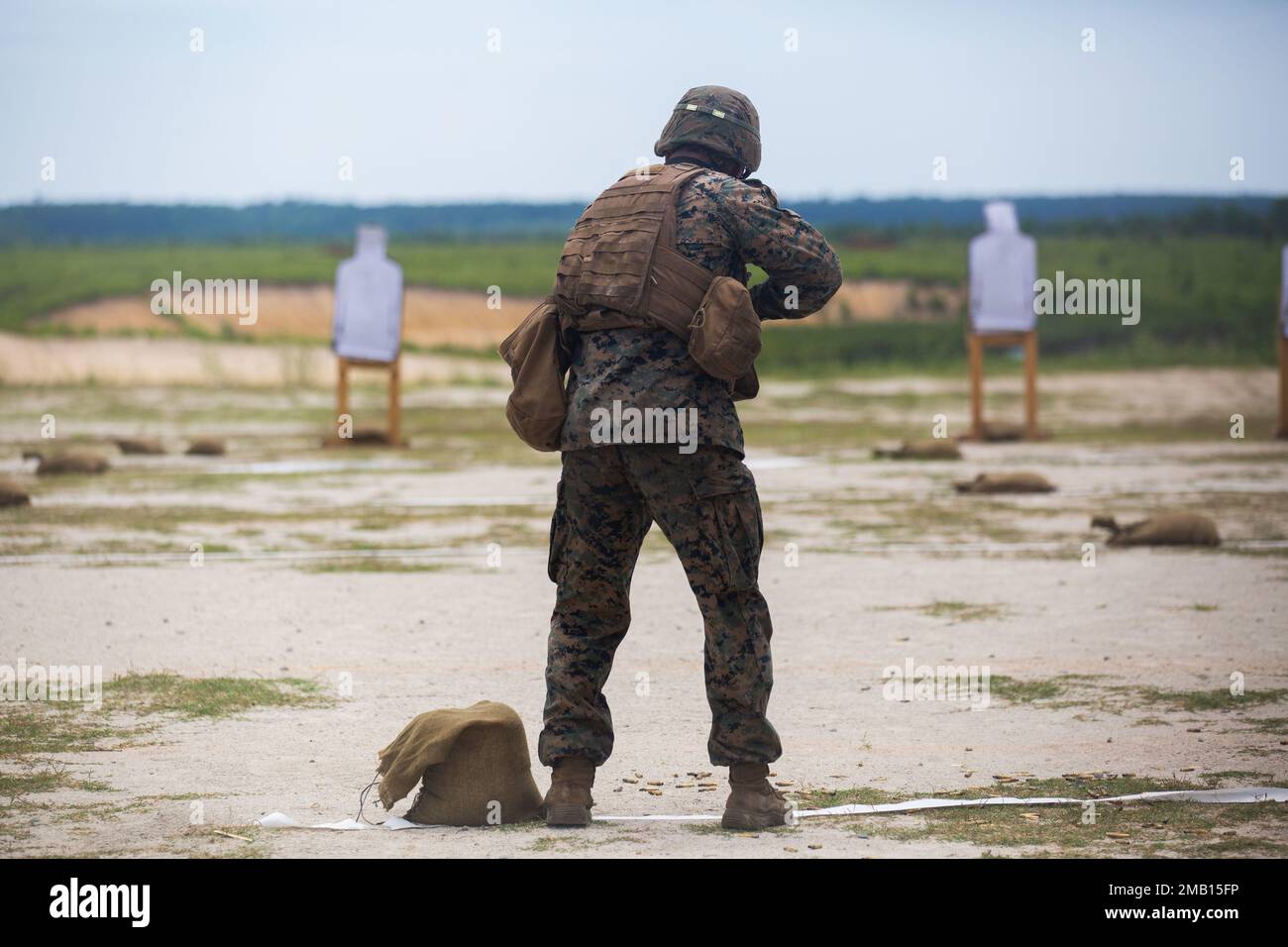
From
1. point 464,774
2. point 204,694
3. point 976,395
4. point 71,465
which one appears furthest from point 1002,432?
point 464,774

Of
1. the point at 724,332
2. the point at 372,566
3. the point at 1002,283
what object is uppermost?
the point at 1002,283

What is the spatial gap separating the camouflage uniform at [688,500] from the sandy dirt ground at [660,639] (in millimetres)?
417

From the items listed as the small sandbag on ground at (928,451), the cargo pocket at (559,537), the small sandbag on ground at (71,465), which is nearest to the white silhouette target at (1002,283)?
the small sandbag on ground at (928,451)

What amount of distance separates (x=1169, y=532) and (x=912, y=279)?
61645 mm

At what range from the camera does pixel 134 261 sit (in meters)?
84.9

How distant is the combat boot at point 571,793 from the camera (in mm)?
5180

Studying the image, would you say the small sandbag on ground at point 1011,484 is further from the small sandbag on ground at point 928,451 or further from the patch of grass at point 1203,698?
the patch of grass at point 1203,698

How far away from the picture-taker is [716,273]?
17.2 feet

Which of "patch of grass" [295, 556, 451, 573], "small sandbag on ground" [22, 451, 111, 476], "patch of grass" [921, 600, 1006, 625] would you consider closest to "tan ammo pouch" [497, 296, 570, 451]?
"patch of grass" [921, 600, 1006, 625]

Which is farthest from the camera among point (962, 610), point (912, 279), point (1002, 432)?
point (912, 279)

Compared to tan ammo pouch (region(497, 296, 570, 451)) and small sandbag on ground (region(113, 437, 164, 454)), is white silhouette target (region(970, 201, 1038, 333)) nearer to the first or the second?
small sandbag on ground (region(113, 437, 164, 454))

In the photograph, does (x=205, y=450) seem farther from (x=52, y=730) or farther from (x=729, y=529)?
(x=729, y=529)

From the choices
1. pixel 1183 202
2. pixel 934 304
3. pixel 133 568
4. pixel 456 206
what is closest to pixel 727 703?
pixel 133 568
